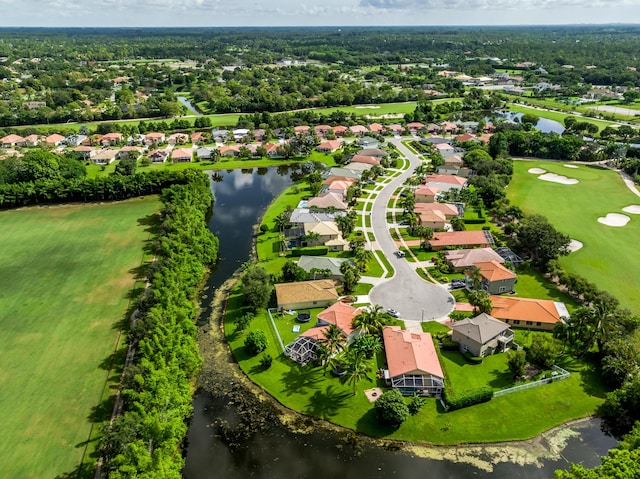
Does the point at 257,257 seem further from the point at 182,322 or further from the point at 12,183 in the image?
the point at 12,183

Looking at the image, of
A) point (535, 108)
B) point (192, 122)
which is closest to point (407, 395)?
point (192, 122)

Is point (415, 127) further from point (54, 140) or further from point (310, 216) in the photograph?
point (54, 140)

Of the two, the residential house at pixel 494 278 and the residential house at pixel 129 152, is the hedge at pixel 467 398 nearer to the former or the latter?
the residential house at pixel 494 278

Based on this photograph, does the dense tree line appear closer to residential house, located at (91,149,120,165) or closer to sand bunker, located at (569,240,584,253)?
sand bunker, located at (569,240,584,253)

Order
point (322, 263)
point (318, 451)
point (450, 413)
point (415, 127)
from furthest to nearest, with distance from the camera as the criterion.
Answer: point (415, 127), point (322, 263), point (450, 413), point (318, 451)

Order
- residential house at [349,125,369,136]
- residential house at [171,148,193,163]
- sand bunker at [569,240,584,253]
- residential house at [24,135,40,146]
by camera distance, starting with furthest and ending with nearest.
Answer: residential house at [349,125,369,136], residential house at [24,135,40,146], residential house at [171,148,193,163], sand bunker at [569,240,584,253]

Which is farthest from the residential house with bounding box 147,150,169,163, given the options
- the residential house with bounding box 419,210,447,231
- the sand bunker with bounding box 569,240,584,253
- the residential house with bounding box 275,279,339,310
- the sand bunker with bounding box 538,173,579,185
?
the sand bunker with bounding box 569,240,584,253

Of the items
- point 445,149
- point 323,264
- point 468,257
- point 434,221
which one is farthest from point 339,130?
point 323,264

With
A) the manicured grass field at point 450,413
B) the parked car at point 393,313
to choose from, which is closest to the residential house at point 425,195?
the parked car at point 393,313
